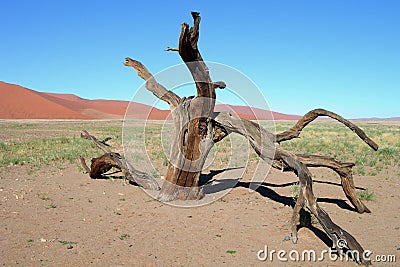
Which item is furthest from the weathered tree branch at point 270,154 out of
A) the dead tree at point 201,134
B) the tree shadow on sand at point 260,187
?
the tree shadow on sand at point 260,187

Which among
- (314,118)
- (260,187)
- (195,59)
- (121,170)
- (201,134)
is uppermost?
(195,59)

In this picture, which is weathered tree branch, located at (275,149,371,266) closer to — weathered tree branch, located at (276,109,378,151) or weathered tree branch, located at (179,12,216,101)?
weathered tree branch, located at (276,109,378,151)

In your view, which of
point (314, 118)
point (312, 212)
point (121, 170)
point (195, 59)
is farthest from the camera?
point (121, 170)

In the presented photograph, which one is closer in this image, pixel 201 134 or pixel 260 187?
pixel 201 134

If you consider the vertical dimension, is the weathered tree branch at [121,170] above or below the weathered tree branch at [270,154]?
below

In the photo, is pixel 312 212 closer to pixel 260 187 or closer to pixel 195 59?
pixel 195 59

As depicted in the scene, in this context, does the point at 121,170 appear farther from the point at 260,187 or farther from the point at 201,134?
the point at 260,187

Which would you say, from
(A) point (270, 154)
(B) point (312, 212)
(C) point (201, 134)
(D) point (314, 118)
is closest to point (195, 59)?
(C) point (201, 134)

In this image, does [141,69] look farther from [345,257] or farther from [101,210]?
[345,257]

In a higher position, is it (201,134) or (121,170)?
(201,134)

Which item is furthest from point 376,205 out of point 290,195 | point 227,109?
point 227,109

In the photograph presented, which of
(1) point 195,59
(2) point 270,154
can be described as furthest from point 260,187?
(1) point 195,59

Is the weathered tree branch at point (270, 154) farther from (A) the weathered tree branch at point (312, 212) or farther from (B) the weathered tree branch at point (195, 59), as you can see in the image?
(B) the weathered tree branch at point (195, 59)

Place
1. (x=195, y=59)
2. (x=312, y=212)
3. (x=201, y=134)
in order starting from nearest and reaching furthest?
(x=312, y=212), (x=195, y=59), (x=201, y=134)
